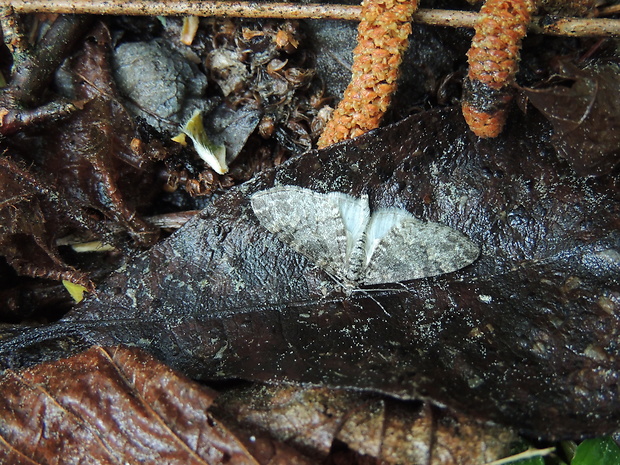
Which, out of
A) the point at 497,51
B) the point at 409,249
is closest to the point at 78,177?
the point at 409,249

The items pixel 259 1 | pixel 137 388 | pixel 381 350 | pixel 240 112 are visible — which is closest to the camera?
pixel 137 388

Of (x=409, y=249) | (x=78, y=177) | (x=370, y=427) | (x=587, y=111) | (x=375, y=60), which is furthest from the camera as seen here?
(x=78, y=177)

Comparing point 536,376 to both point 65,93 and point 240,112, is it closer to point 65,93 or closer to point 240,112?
point 240,112

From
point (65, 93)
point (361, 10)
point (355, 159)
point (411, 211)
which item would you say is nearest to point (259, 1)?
point (361, 10)

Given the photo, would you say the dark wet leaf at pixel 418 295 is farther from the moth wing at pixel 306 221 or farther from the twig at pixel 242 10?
the twig at pixel 242 10

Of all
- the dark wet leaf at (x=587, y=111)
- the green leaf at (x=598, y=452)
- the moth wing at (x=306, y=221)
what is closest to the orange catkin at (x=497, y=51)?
the dark wet leaf at (x=587, y=111)

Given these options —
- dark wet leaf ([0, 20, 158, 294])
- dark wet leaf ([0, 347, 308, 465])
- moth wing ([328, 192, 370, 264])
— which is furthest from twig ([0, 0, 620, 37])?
dark wet leaf ([0, 347, 308, 465])

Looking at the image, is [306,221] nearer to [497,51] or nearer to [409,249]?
[409,249]
